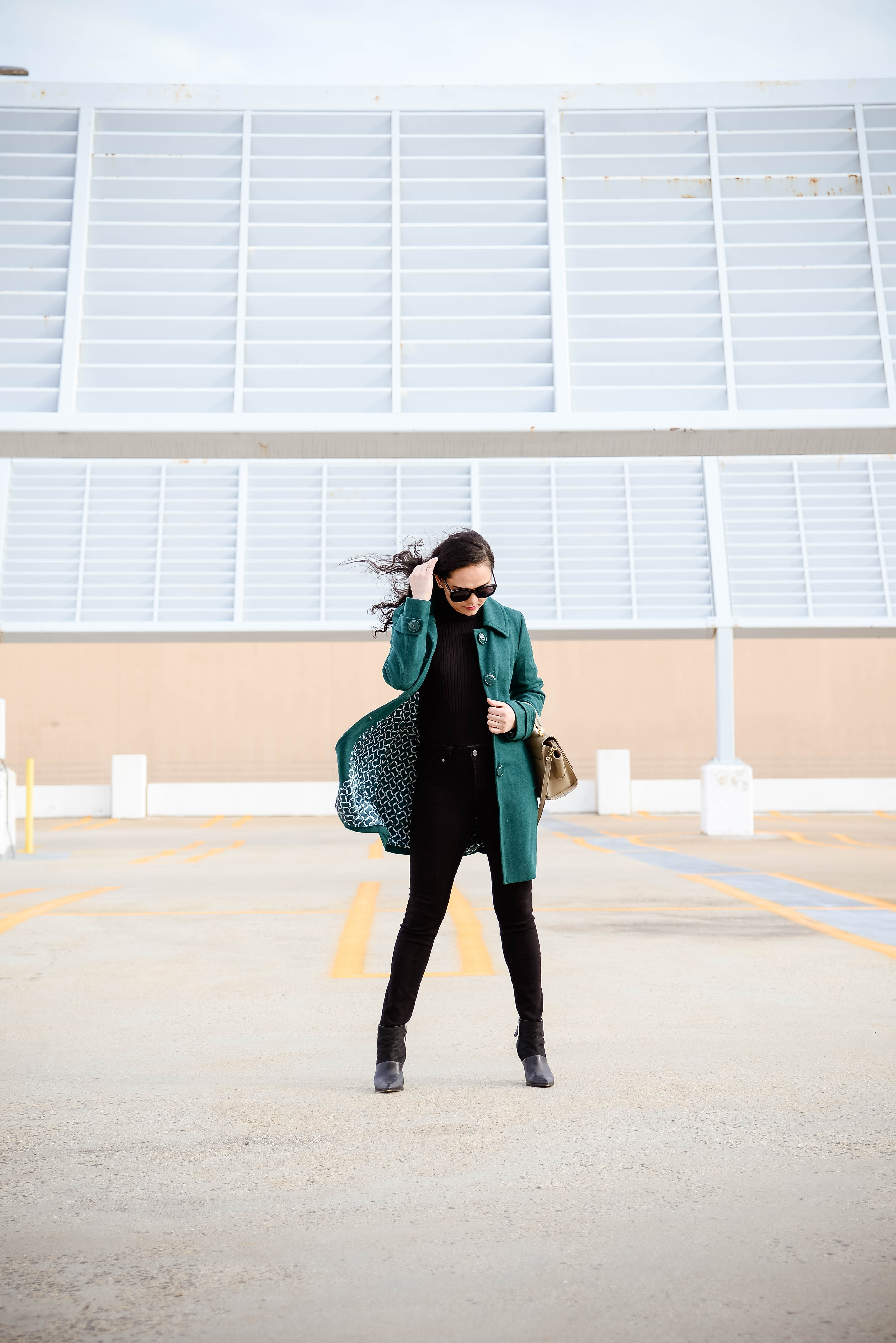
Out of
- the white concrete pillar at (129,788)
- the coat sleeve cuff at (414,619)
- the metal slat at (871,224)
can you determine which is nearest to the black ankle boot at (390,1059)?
the coat sleeve cuff at (414,619)

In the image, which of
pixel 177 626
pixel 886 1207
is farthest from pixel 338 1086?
pixel 177 626

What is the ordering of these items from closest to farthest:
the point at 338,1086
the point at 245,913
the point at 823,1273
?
the point at 823,1273 < the point at 338,1086 < the point at 245,913

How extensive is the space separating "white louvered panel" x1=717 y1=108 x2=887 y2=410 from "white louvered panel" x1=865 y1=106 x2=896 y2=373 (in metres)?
0.13

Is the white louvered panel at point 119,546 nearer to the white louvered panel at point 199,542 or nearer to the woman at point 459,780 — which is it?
the white louvered panel at point 199,542

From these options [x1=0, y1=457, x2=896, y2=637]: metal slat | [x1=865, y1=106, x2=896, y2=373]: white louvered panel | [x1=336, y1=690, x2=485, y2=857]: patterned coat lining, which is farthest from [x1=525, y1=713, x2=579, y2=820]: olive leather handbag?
[x1=0, y1=457, x2=896, y2=637]: metal slat

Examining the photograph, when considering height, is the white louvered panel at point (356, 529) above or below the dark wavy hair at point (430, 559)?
above

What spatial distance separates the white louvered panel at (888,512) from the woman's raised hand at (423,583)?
13159mm

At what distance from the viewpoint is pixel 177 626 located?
1518 cm

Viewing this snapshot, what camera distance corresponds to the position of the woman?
12.4 ft

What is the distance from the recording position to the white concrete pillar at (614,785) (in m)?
23.4

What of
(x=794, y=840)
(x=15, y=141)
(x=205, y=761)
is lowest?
(x=794, y=840)

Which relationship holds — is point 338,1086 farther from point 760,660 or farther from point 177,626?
point 760,660

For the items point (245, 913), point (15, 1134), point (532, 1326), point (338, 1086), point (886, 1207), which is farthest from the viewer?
point (245, 913)

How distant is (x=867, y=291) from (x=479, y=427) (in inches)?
145
